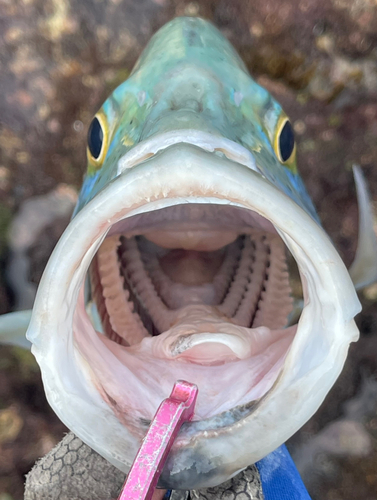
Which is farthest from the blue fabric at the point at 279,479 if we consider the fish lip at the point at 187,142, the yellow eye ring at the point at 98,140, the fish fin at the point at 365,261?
the yellow eye ring at the point at 98,140

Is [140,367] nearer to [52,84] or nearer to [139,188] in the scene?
[139,188]

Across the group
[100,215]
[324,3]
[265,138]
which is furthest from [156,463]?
[324,3]

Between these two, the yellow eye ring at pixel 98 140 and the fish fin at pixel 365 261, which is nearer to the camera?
the yellow eye ring at pixel 98 140

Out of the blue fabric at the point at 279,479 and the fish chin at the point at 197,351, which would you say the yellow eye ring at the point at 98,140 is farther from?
the blue fabric at the point at 279,479

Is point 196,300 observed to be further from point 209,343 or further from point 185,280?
point 209,343

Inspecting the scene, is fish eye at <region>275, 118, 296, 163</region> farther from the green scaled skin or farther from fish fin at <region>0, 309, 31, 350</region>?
fish fin at <region>0, 309, 31, 350</region>

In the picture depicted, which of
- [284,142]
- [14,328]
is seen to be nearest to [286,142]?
[284,142]
